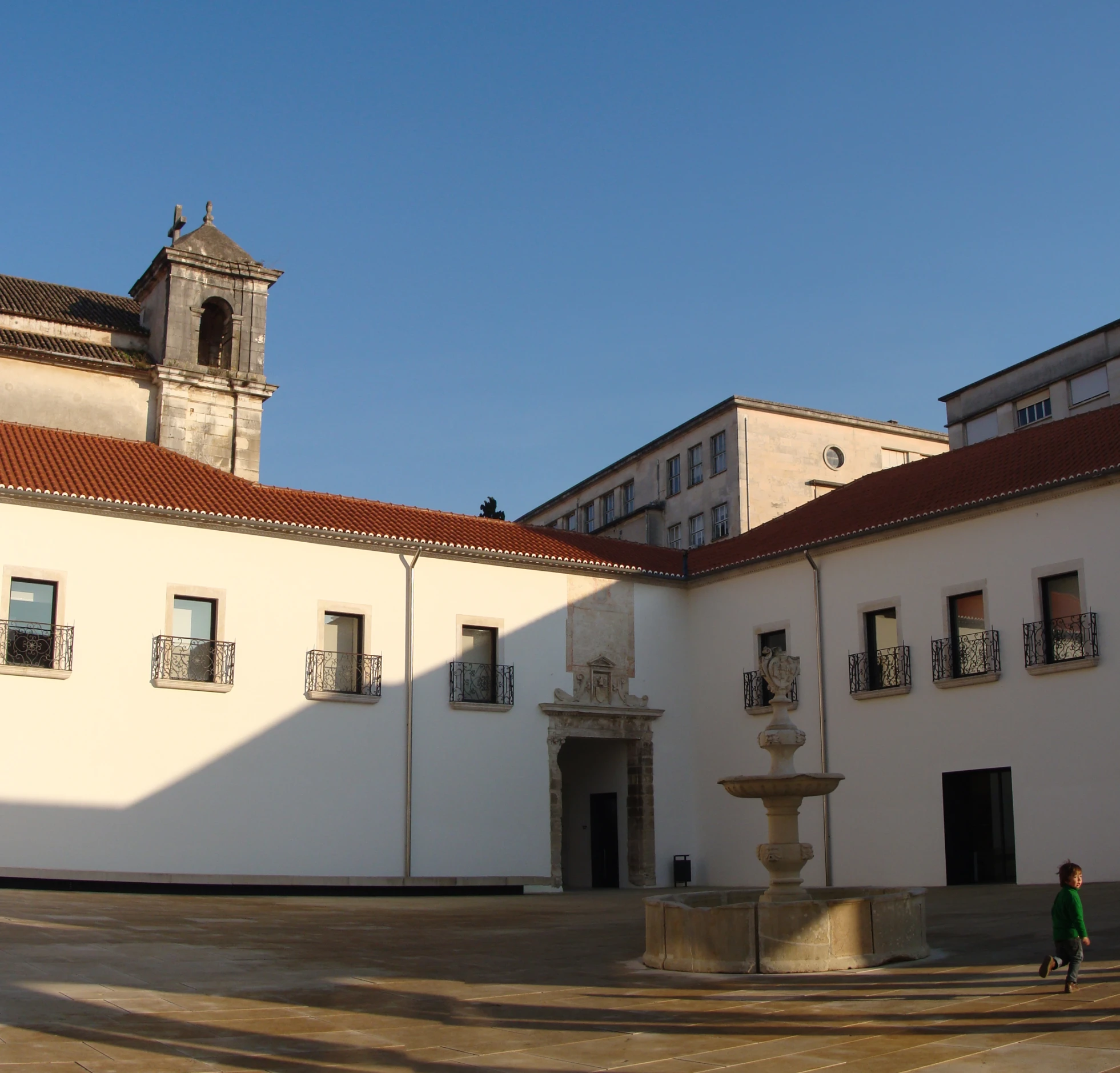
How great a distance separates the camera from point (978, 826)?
2117 centimetres

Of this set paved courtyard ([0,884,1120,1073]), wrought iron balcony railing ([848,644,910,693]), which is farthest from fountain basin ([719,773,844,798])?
wrought iron balcony railing ([848,644,910,693])

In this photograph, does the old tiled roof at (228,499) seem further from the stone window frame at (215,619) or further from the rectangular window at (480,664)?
Result: the rectangular window at (480,664)

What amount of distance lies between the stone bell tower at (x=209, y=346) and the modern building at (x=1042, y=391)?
63.4 ft

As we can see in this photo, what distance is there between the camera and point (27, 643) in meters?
20.4

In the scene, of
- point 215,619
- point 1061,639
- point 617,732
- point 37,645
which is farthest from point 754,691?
point 37,645

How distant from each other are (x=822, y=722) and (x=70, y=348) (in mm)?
17315

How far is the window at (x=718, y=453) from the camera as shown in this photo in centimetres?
4547

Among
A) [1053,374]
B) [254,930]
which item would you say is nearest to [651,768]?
[254,930]

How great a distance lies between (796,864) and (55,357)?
20.9 metres

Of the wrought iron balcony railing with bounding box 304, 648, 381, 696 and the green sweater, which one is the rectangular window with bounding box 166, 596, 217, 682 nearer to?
the wrought iron balcony railing with bounding box 304, 648, 381, 696

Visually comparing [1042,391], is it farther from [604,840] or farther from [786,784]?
[786,784]

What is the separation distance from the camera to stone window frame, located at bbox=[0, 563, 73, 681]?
792 inches

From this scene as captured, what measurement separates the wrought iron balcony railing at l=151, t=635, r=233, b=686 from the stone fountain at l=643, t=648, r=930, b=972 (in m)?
11.9

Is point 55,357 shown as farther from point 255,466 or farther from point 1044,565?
point 1044,565
